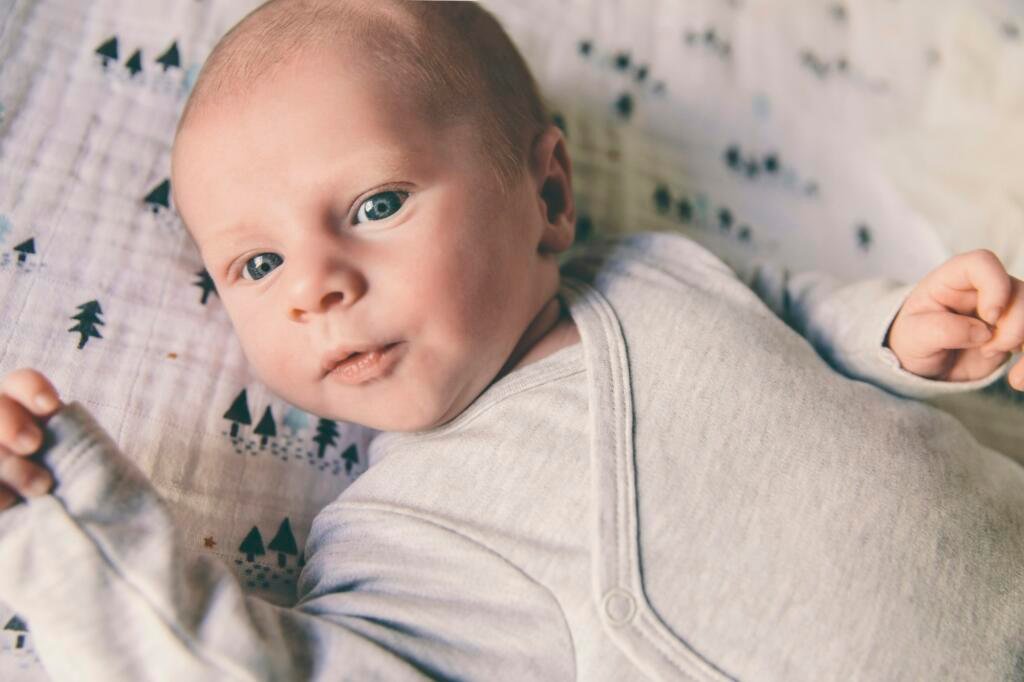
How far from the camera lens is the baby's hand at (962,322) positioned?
0.89m

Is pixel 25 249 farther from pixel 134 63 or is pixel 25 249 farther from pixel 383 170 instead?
pixel 383 170

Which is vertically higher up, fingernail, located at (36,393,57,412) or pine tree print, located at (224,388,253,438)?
fingernail, located at (36,393,57,412)

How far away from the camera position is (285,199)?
2.88ft

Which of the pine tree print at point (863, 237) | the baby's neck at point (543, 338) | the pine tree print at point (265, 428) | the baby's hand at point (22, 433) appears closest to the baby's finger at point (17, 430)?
the baby's hand at point (22, 433)

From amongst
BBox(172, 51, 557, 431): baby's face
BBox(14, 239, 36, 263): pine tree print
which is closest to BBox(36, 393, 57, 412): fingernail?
BBox(172, 51, 557, 431): baby's face

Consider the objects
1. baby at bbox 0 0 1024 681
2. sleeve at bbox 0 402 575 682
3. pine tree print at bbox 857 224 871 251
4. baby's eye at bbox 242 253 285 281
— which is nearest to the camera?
sleeve at bbox 0 402 575 682

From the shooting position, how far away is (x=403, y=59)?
0.95 metres

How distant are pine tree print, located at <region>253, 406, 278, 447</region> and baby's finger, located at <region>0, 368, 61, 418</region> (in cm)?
33

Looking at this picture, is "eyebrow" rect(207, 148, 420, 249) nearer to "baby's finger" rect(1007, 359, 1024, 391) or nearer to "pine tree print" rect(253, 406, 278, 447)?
"pine tree print" rect(253, 406, 278, 447)

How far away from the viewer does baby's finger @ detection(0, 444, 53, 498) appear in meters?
0.73

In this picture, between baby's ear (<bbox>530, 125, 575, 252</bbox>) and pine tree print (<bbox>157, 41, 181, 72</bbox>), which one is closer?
Result: baby's ear (<bbox>530, 125, 575, 252</bbox>)

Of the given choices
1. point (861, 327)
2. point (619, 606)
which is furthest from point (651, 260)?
point (619, 606)

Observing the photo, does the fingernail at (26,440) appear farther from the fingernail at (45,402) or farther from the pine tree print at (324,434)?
the pine tree print at (324,434)

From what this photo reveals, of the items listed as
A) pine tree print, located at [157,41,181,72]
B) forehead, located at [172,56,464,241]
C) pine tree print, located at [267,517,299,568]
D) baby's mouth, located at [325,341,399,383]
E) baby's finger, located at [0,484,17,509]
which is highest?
pine tree print, located at [157,41,181,72]
